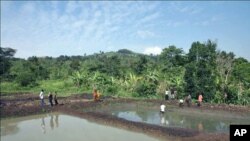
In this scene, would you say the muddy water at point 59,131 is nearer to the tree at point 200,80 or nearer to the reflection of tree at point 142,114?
the reflection of tree at point 142,114

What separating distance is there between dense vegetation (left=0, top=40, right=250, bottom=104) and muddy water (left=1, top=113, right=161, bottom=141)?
1282cm

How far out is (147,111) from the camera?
26.3 m

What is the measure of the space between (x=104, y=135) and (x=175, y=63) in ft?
88.5

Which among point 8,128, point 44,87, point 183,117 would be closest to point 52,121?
point 8,128

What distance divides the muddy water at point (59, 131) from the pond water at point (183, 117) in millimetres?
3727

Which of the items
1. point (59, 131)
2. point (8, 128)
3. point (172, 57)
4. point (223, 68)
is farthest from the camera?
point (172, 57)

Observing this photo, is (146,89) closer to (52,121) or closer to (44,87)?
(52,121)

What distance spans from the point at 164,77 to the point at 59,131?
18543 millimetres

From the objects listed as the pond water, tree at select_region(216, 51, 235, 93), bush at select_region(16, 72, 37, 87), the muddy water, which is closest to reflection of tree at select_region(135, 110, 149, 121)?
the pond water

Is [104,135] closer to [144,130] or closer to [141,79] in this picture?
[144,130]

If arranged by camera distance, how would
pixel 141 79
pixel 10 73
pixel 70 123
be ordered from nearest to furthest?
pixel 70 123
pixel 141 79
pixel 10 73

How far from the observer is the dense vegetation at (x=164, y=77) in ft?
96.0

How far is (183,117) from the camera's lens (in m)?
23.1

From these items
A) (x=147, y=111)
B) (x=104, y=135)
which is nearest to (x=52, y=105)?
(x=147, y=111)
